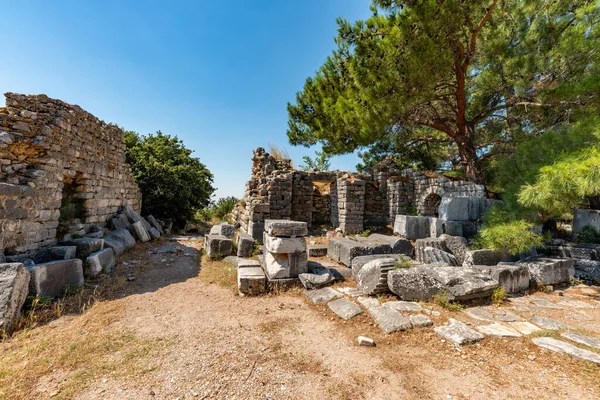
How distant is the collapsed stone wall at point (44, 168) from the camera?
467 centimetres

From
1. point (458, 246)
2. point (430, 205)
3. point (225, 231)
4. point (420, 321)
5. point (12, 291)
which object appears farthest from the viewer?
point (430, 205)

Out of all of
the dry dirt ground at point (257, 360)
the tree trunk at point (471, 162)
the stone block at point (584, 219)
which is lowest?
Result: the dry dirt ground at point (257, 360)

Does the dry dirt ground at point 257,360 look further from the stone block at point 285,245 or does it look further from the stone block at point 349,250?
the stone block at point 349,250

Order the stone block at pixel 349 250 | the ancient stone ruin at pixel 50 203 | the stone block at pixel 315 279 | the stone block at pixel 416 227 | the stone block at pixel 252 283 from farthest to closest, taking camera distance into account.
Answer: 1. the stone block at pixel 416 227
2. the stone block at pixel 349 250
3. the stone block at pixel 315 279
4. the stone block at pixel 252 283
5. the ancient stone ruin at pixel 50 203

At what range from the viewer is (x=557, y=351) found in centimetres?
281

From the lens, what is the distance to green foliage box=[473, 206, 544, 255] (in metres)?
5.27

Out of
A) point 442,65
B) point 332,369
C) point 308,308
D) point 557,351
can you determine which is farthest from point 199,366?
point 442,65

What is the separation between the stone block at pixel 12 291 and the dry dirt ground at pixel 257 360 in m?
0.26

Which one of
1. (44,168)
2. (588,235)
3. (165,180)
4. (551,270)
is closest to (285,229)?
(44,168)

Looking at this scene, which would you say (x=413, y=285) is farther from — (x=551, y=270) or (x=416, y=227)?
(x=416, y=227)

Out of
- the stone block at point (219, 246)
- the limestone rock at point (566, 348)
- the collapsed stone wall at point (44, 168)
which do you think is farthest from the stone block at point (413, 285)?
the collapsed stone wall at point (44, 168)

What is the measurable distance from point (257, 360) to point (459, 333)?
247 centimetres

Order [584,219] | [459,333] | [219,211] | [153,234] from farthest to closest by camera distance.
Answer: [219,211], [153,234], [584,219], [459,333]

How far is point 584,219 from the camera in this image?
646 centimetres
